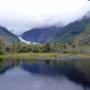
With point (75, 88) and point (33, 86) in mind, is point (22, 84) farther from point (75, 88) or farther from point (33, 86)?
point (75, 88)

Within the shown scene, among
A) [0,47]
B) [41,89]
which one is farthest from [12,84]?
[0,47]

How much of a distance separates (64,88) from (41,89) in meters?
5.72

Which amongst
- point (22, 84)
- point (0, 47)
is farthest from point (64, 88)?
point (0, 47)

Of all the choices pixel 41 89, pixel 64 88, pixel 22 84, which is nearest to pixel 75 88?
pixel 64 88

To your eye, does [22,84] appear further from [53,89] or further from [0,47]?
[0,47]

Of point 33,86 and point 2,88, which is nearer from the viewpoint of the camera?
point 2,88

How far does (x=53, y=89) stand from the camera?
5822 centimetres

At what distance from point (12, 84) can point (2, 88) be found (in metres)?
6.15

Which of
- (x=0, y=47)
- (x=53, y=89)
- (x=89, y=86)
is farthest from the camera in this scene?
(x=0, y=47)

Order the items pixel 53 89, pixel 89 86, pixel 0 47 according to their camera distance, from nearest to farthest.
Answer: pixel 53 89, pixel 89 86, pixel 0 47

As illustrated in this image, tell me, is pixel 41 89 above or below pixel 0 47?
below

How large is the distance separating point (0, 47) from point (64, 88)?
13691 centimetres

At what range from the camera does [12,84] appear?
2559 inches

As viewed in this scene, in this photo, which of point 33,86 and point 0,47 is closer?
point 33,86
